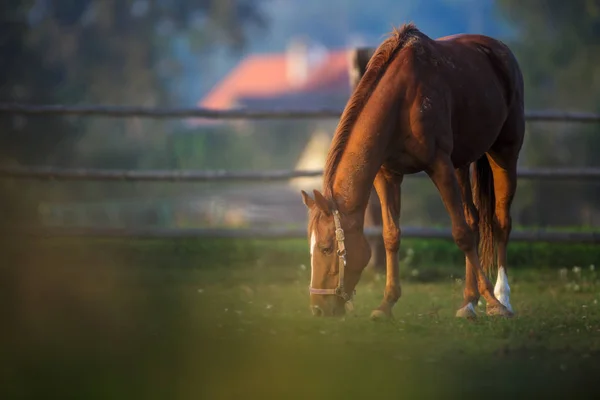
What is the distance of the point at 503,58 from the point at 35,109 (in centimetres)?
464

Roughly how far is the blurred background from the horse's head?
606 cm

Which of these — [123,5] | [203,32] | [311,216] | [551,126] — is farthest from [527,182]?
[203,32]

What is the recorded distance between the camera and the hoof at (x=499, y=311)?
19.0ft

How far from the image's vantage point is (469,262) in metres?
5.83

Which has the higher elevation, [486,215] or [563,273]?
[486,215]

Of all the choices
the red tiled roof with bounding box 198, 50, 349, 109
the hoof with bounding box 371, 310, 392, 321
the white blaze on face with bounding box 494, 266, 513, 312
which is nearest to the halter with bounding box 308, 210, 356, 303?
the hoof with bounding box 371, 310, 392, 321

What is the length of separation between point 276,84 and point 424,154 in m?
49.3

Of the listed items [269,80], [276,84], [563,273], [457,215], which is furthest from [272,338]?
[269,80]

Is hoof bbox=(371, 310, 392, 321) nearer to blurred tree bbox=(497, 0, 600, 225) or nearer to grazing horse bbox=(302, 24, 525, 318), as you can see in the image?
grazing horse bbox=(302, 24, 525, 318)

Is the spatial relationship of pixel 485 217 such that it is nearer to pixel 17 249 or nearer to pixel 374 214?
pixel 374 214

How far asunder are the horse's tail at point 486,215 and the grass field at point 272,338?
382 millimetres

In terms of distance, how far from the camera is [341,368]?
4301mm

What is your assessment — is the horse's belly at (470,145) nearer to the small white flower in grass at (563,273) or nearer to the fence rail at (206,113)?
the small white flower in grass at (563,273)

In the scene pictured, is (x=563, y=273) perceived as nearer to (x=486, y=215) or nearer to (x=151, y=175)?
(x=486, y=215)
